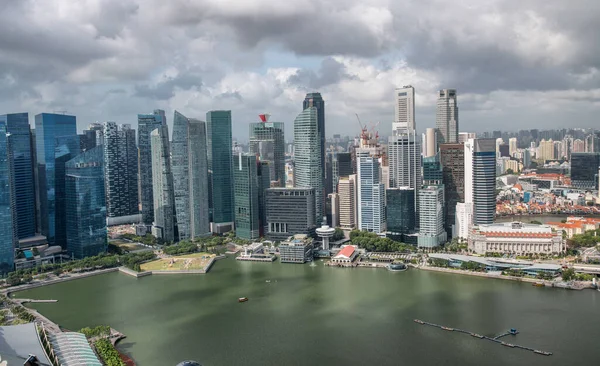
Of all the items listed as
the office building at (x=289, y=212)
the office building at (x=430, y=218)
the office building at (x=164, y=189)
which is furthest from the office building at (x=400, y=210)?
the office building at (x=164, y=189)

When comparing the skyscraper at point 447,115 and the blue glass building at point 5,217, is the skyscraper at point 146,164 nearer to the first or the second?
the blue glass building at point 5,217

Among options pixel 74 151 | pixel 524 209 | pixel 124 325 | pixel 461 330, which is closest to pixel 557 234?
pixel 461 330

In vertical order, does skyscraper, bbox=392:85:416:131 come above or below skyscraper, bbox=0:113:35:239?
above

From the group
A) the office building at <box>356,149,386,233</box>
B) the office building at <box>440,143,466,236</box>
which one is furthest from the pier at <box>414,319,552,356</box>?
the office building at <box>356,149,386,233</box>

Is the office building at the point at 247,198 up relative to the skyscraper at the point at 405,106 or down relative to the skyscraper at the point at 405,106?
down

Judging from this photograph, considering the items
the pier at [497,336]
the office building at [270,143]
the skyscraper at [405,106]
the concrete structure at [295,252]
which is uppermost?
the skyscraper at [405,106]

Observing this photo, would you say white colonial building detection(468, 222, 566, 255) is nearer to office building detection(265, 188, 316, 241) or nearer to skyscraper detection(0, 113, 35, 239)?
office building detection(265, 188, 316, 241)

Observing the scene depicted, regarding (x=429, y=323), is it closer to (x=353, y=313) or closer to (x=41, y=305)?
(x=353, y=313)
